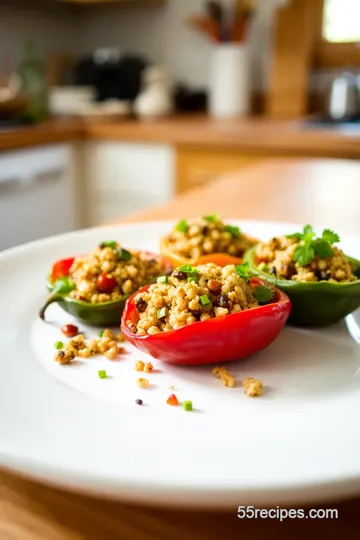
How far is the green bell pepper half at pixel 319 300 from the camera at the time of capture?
83 centimetres

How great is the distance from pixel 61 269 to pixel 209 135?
1.71 metres

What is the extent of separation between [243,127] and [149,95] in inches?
26.3

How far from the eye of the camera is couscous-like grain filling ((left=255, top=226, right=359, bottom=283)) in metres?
0.86

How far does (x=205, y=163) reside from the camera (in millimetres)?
2598

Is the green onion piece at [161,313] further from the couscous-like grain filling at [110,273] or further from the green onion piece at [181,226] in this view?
the green onion piece at [181,226]

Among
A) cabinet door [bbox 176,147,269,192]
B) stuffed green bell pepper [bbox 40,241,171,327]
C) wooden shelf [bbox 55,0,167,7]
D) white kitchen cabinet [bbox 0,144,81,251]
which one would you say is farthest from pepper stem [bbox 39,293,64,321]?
wooden shelf [bbox 55,0,167,7]

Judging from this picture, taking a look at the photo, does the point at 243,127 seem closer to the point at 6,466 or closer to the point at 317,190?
the point at 317,190

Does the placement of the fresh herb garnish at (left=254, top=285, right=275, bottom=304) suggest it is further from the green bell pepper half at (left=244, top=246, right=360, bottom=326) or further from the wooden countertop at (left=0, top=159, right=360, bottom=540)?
the wooden countertop at (left=0, top=159, right=360, bottom=540)

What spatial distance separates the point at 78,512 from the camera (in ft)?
1.83

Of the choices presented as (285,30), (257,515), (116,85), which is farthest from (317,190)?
(116,85)

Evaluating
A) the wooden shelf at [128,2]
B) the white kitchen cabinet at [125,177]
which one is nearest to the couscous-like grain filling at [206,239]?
the white kitchen cabinet at [125,177]

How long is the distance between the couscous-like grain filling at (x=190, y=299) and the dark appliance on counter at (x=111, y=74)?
275cm

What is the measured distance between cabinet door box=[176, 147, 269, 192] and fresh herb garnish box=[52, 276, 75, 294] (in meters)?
1.77

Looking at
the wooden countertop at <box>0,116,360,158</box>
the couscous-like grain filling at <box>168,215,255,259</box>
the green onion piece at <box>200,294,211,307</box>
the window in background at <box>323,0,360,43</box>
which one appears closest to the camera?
the green onion piece at <box>200,294,211,307</box>
